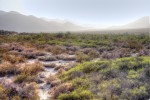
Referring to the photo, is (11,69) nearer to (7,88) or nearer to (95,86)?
(7,88)

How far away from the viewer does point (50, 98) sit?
836 cm

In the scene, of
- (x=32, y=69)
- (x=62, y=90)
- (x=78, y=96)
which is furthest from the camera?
(x=32, y=69)

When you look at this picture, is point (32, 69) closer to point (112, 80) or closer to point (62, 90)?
point (62, 90)

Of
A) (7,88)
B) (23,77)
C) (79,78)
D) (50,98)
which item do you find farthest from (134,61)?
(7,88)

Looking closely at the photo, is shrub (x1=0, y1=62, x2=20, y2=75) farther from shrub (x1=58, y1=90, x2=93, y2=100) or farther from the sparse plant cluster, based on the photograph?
shrub (x1=58, y1=90, x2=93, y2=100)

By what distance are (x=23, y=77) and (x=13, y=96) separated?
234cm

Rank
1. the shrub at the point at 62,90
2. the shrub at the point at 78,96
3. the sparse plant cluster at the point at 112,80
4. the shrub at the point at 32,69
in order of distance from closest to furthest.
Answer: the sparse plant cluster at the point at 112,80 < the shrub at the point at 78,96 < the shrub at the point at 62,90 < the shrub at the point at 32,69

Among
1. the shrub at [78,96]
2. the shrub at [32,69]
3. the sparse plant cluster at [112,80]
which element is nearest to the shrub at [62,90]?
the sparse plant cluster at [112,80]

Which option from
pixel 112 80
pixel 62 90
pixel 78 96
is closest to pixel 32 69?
pixel 62 90

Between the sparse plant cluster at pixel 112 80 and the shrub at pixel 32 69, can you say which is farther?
the shrub at pixel 32 69

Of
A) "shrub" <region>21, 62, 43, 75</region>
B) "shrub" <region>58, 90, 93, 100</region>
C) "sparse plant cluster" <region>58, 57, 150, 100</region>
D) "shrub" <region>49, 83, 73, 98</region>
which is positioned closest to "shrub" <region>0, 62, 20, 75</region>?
"shrub" <region>21, 62, 43, 75</region>

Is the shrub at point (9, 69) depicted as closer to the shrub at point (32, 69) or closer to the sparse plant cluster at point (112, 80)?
the shrub at point (32, 69)

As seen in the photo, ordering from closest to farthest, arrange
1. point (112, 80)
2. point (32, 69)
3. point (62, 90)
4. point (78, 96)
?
1. point (78, 96)
2. point (62, 90)
3. point (112, 80)
4. point (32, 69)

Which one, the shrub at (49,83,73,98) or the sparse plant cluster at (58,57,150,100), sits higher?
the sparse plant cluster at (58,57,150,100)
